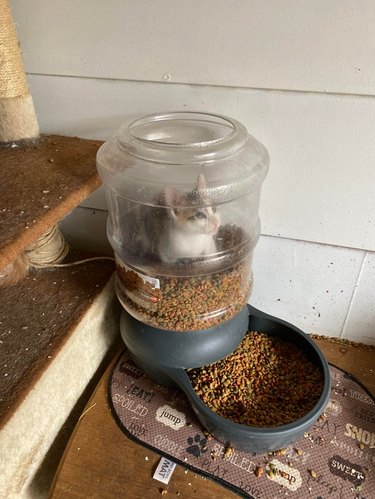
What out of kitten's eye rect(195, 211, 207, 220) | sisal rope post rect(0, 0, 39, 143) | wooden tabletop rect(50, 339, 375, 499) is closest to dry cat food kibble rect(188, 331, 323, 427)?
wooden tabletop rect(50, 339, 375, 499)

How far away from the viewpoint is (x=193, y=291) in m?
0.81

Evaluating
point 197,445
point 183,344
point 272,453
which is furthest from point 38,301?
point 272,453

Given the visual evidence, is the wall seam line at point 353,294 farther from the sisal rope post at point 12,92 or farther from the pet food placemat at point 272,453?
the sisal rope post at point 12,92

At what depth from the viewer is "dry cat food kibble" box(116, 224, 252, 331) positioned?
0.80 metres

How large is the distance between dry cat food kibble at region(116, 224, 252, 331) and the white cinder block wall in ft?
0.63

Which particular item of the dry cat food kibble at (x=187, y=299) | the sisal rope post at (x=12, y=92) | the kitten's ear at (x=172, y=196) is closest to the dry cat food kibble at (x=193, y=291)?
the dry cat food kibble at (x=187, y=299)

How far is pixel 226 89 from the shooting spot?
851mm

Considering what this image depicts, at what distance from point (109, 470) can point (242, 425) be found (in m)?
0.28

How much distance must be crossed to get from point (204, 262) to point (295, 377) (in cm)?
36

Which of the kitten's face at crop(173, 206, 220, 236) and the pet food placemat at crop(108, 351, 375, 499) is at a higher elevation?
the kitten's face at crop(173, 206, 220, 236)

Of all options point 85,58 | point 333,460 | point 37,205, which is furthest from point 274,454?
point 85,58

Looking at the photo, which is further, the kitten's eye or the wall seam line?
the wall seam line

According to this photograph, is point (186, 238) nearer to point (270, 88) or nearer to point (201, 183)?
point (201, 183)

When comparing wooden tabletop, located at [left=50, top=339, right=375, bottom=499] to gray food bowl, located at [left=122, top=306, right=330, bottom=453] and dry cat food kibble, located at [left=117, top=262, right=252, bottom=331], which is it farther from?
dry cat food kibble, located at [left=117, top=262, right=252, bottom=331]
